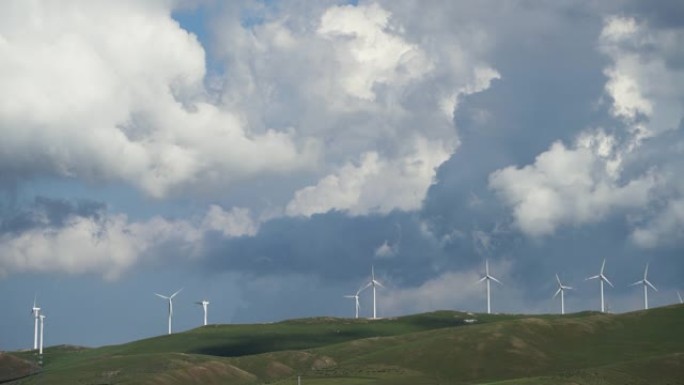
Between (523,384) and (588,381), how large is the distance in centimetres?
1507

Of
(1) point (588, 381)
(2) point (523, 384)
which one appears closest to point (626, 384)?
(1) point (588, 381)

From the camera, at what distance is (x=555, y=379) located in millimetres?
190250

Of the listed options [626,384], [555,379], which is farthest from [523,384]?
[626,384]

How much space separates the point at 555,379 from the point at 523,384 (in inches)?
337

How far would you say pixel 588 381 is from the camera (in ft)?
634

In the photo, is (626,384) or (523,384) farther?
(626,384)

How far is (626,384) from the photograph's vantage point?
200 metres

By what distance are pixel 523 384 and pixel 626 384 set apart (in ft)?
83.4

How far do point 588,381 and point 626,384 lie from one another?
34.0 feet

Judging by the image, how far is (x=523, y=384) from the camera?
184250 millimetres

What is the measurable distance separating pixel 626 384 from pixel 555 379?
1698 centimetres

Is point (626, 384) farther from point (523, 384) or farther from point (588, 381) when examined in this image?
point (523, 384)

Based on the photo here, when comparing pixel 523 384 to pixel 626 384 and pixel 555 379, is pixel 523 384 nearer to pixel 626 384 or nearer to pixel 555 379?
pixel 555 379
